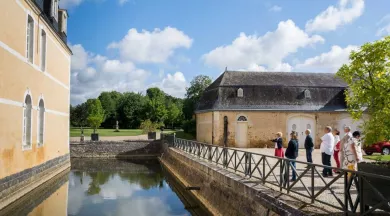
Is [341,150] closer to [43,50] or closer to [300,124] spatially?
[43,50]

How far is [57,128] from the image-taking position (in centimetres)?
1959

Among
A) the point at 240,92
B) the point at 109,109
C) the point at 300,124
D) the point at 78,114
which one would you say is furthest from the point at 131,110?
the point at 300,124

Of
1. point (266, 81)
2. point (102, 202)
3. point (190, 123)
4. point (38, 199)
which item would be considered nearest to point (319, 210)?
point (102, 202)

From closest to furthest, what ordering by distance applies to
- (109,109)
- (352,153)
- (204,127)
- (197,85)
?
(352,153) < (204,127) < (197,85) < (109,109)

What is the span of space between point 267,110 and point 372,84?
18074mm

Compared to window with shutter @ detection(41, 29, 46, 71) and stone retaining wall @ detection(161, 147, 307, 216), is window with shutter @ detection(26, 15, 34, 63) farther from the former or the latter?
stone retaining wall @ detection(161, 147, 307, 216)

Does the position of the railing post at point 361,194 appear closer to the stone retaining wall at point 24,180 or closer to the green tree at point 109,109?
the stone retaining wall at point 24,180

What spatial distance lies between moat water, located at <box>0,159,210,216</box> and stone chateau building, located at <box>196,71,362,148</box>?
6.96 meters

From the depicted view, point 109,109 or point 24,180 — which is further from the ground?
point 109,109

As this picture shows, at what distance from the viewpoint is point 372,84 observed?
30.9ft

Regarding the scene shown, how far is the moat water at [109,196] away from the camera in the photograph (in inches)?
469

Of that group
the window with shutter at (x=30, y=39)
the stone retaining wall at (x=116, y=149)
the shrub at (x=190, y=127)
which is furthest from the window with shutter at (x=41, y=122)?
the shrub at (x=190, y=127)

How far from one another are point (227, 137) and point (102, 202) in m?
14.8

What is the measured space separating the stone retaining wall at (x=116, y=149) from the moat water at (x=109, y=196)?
706 centimetres
